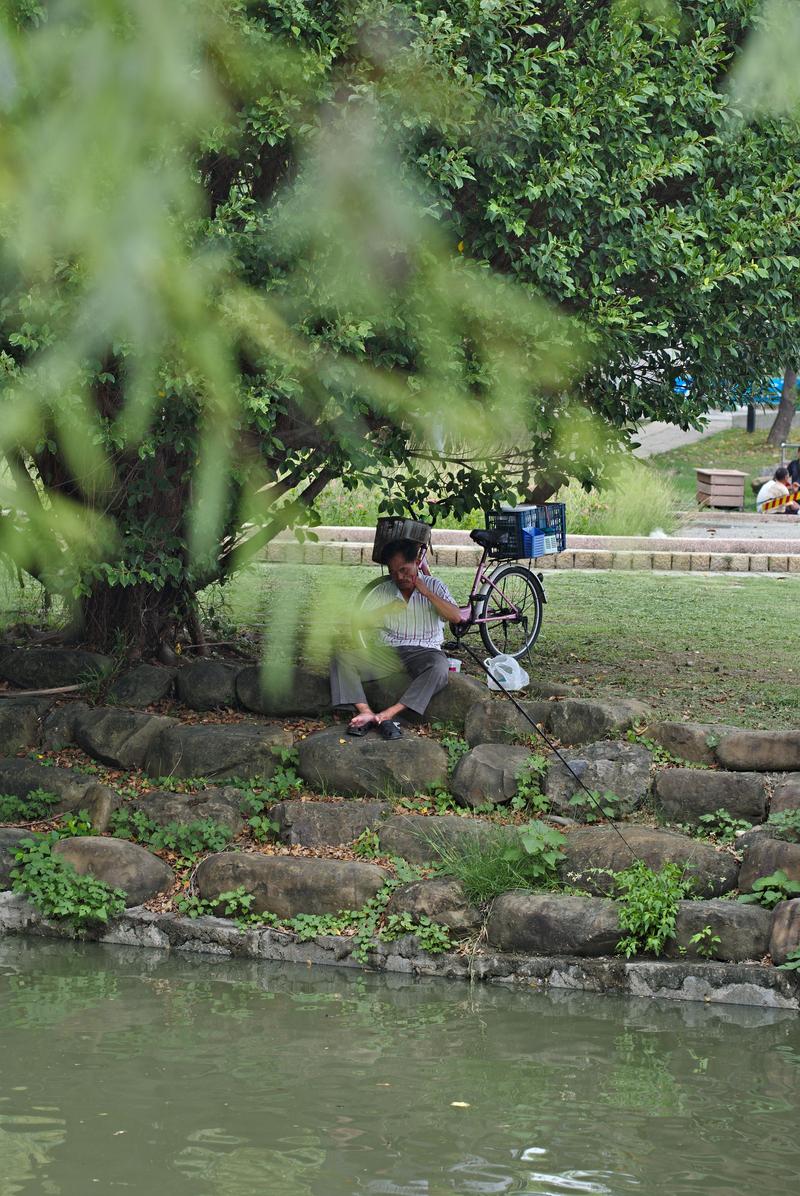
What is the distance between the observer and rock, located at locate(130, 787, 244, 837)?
7.00 meters

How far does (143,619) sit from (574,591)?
13.8ft

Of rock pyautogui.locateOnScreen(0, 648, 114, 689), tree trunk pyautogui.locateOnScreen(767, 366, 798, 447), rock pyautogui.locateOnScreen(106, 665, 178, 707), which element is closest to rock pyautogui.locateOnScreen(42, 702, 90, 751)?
rock pyautogui.locateOnScreen(106, 665, 178, 707)

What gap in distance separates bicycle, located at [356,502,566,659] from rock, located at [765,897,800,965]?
300 cm

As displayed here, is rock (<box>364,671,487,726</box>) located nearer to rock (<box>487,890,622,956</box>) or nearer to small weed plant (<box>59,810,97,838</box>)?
rock (<box>487,890,622,956</box>)

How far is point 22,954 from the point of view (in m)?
6.36

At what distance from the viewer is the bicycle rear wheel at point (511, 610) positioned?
8.76 m

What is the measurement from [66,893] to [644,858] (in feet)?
8.08

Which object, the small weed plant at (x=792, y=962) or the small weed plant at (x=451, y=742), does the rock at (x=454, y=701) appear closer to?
the small weed plant at (x=451, y=742)

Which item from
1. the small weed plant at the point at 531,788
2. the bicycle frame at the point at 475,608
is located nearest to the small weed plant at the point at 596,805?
the small weed plant at the point at 531,788

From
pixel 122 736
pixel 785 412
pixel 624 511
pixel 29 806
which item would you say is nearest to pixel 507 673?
pixel 122 736

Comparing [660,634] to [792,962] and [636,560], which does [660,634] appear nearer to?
[636,560]

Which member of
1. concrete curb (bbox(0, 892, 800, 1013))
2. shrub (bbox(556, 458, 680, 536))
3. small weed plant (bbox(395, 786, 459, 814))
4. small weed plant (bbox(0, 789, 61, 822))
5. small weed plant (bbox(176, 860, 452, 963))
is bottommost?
concrete curb (bbox(0, 892, 800, 1013))

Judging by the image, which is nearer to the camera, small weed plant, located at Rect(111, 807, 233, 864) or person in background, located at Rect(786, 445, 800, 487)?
small weed plant, located at Rect(111, 807, 233, 864)

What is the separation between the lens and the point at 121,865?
6.69 meters
